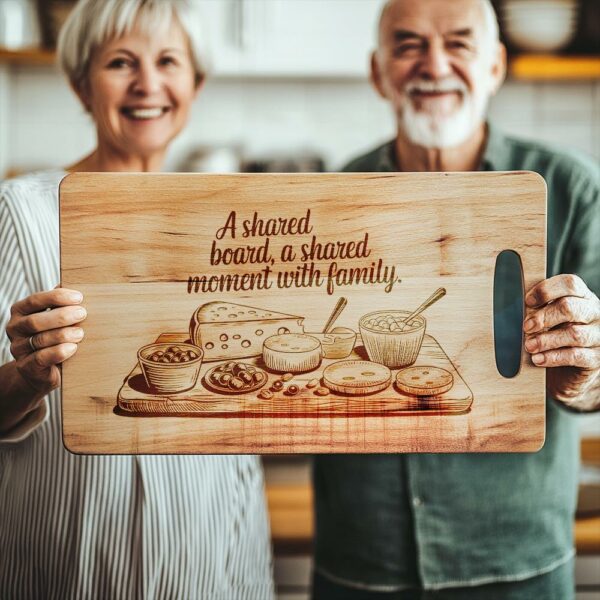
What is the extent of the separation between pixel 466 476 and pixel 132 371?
565mm

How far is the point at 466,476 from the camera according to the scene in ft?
3.79

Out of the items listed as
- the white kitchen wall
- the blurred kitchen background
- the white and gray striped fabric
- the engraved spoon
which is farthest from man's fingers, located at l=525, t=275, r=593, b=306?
the white kitchen wall

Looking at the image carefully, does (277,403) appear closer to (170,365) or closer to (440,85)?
(170,365)

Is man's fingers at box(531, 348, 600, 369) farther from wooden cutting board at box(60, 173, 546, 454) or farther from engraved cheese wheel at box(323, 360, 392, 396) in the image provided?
engraved cheese wheel at box(323, 360, 392, 396)

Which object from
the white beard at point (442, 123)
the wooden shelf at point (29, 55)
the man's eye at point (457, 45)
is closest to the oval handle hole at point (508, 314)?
the white beard at point (442, 123)

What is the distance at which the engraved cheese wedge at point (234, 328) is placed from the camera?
0.89 meters

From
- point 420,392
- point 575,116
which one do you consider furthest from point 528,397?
point 575,116

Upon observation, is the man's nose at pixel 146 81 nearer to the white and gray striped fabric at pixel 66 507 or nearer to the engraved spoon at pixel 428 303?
the white and gray striped fabric at pixel 66 507

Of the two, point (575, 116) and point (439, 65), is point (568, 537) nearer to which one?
point (439, 65)

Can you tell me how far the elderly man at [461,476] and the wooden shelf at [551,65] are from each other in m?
0.89

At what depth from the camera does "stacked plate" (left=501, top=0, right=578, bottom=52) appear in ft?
6.59

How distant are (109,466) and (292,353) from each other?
0.37 meters

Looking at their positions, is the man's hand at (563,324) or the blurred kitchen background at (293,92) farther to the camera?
the blurred kitchen background at (293,92)

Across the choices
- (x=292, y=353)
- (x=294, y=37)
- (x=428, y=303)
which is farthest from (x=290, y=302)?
(x=294, y=37)
